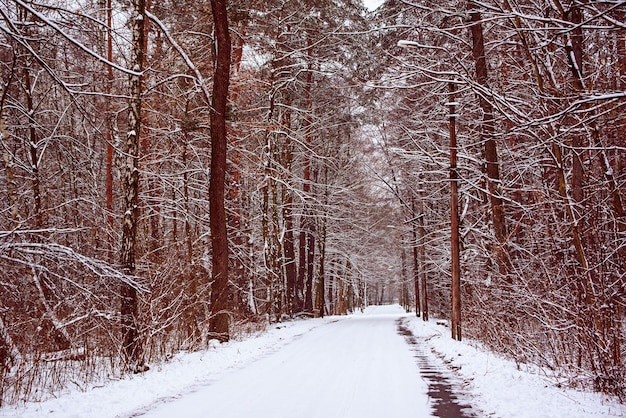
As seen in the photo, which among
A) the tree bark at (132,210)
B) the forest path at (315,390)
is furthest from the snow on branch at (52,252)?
the tree bark at (132,210)

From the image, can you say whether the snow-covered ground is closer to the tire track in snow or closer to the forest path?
the forest path

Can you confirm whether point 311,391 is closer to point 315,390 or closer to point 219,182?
point 315,390

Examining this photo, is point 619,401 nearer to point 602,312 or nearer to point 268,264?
point 602,312

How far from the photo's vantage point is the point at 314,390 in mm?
6969

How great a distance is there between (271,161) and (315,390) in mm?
13864

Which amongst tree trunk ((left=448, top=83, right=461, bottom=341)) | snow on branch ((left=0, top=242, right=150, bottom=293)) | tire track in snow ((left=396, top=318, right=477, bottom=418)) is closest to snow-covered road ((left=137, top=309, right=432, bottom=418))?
tire track in snow ((left=396, top=318, right=477, bottom=418))

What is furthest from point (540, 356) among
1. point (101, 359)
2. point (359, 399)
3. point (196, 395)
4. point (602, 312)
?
point (101, 359)

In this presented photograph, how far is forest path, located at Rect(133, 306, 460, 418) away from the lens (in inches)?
226

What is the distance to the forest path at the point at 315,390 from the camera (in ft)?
18.9

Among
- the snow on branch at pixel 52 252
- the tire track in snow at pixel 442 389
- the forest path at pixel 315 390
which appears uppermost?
the snow on branch at pixel 52 252

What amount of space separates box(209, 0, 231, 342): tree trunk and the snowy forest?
0.20ft

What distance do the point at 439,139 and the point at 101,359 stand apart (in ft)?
55.8

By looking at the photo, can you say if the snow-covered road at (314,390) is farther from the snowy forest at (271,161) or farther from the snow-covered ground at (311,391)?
the snowy forest at (271,161)

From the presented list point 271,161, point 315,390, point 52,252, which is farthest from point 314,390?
point 271,161
